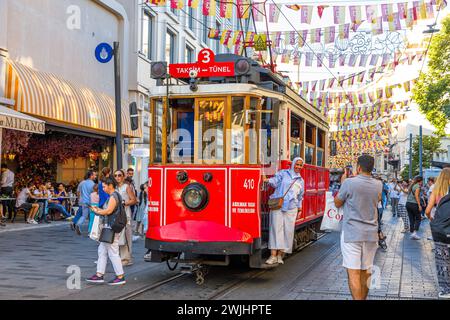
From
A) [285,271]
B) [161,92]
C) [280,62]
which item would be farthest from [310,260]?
[280,62]

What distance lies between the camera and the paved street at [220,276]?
7797 mm

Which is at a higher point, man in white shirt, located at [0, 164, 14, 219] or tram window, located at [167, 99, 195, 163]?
tram window, located at [167, 99, 195, 163]

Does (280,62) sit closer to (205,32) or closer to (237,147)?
(205,32)

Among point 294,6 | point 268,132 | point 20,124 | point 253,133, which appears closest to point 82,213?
point 20,124

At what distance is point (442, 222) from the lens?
7.62 metres

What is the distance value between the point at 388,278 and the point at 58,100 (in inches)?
402

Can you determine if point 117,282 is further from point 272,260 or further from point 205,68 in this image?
point 205,68

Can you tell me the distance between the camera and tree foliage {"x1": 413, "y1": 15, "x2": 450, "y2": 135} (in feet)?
80.6

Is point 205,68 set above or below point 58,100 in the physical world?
below

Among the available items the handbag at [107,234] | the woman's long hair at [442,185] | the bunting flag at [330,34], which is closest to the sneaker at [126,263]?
the handbag at [107,234]

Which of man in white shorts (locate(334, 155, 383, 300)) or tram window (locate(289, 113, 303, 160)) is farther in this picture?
tram window (locate(289, 113, 303, 160))

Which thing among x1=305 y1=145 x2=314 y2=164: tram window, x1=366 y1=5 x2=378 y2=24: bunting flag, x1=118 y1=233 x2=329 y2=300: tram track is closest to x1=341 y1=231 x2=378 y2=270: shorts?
x1=118 y1=233 x2=329 y2=300: tram track

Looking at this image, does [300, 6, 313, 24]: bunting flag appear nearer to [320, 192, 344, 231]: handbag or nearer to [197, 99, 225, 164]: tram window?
[197, 99, 225, 164]: tram window

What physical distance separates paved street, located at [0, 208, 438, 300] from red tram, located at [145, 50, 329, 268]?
488 mm
